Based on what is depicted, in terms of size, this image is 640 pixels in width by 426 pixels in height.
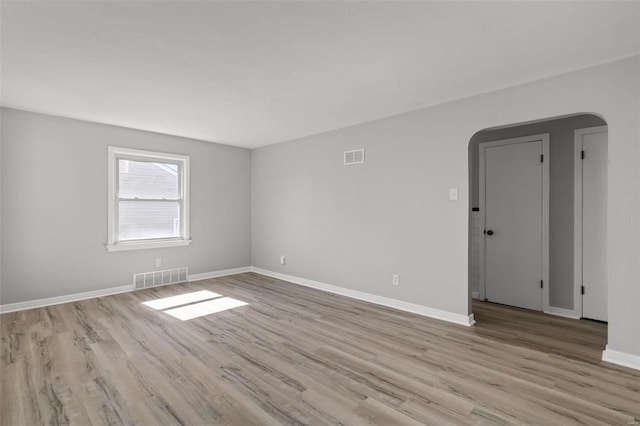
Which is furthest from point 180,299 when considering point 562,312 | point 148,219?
point 562,312

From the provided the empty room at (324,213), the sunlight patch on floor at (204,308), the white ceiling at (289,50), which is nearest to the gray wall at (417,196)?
the empty room at (324,213)

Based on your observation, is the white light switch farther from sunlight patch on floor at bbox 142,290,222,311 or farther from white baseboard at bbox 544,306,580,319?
sunlight patch on floor at bbox 142,290,222,311

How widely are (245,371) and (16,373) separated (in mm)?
1737

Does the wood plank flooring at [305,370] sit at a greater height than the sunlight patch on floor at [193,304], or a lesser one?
lesser

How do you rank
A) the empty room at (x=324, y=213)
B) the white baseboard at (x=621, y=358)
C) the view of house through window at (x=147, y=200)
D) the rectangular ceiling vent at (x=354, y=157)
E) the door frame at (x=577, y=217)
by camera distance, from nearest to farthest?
the empty room at (x=324, y=213), the white baseboard at (x=621, y=358), the door frame at (x=577, y=217), the rectangular ceiling vent at (x=354, y=157), the view of house through window at (x=147, y=200)

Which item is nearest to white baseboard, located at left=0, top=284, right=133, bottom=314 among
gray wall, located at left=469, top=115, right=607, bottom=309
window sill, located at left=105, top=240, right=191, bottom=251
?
window sill, located at left=105, top=240, right=191, bottom=251

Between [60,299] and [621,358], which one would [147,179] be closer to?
[60,299]

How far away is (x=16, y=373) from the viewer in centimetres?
236

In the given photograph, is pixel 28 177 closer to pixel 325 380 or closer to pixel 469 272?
pixel 325 380

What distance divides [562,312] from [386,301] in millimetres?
2074

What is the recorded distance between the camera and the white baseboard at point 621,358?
2461 mm

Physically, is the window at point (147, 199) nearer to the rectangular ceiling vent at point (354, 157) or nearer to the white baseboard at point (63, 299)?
the white baseboard at point (63, 299)

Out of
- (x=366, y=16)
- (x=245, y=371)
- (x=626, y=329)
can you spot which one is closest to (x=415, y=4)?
(x=366, y=16)

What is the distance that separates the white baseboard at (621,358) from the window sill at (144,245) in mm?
5492
